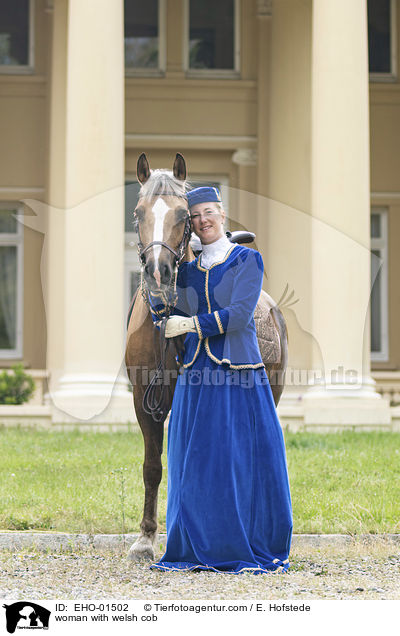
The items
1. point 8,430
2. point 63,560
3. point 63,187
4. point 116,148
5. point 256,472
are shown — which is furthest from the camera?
point 63,187

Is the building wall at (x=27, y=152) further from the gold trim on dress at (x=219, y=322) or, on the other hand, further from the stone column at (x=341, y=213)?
the gold trim on dress at (x=219, y=322)

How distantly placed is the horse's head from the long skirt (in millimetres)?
638

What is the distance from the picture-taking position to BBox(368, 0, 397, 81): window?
61.8 ft

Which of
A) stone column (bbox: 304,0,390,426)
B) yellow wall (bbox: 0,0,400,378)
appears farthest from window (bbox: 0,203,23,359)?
stone column (bbox: 304,0,390,426)

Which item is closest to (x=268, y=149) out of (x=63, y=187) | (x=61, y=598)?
(x=63, y=187)

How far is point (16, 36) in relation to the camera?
60.5 ft

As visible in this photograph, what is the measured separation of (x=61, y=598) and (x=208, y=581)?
730mm

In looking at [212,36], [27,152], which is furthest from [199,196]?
[212,36]

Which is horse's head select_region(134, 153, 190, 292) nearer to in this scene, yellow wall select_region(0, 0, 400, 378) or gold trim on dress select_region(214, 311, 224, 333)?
gold trim on dress select_region(214, 311, 224, 333)

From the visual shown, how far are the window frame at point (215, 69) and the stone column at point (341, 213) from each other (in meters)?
4.40

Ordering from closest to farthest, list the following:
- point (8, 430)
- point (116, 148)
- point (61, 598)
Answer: point (61, 598)
point (8, 430)
point (116, 148)

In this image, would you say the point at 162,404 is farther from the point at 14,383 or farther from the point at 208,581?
the point at 14,383

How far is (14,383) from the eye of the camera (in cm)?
1462
